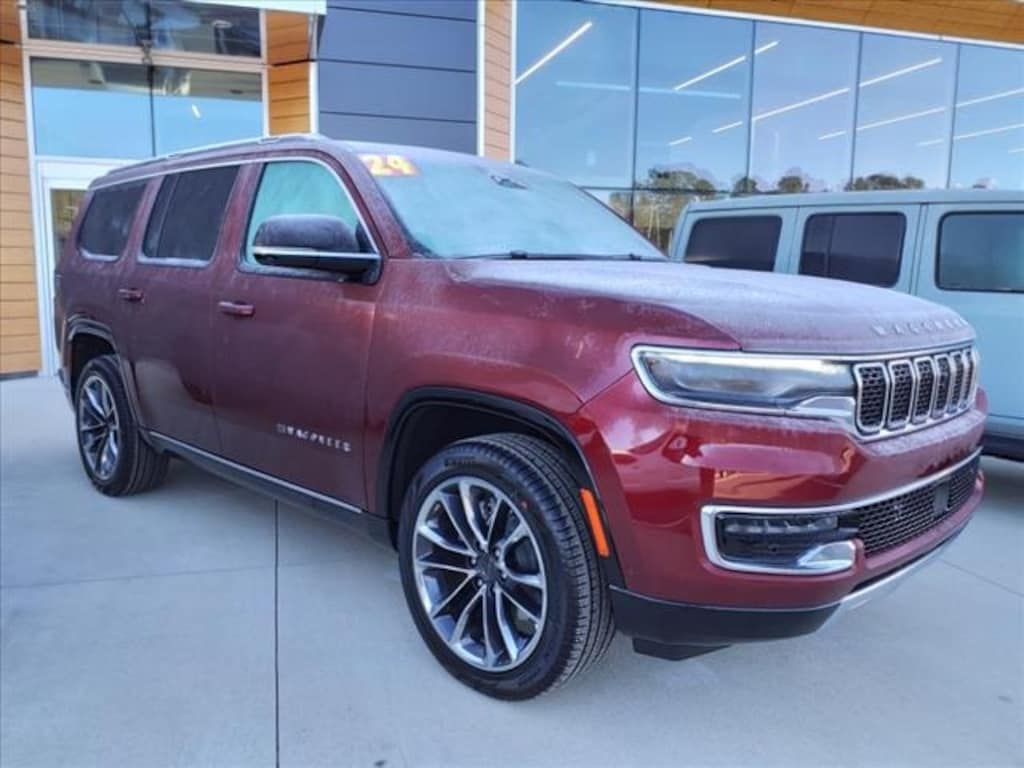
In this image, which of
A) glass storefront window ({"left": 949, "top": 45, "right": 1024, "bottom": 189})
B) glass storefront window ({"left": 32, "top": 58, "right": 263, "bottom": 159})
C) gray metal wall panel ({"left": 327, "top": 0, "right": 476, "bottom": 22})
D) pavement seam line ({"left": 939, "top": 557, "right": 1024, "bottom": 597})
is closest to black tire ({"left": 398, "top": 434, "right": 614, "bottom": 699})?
pavement seam line ({"left": 939, "top": 557, "right": 1024, "bottom": 597})

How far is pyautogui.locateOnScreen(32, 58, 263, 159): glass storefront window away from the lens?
9.35 meters

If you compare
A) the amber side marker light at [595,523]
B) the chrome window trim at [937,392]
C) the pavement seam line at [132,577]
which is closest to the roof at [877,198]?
the chrome window trim at [937,392]

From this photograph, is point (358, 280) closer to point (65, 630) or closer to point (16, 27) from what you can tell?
point (65, 630)

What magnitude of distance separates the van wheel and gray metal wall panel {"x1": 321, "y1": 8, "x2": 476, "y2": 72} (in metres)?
5.60

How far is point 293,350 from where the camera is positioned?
328cm

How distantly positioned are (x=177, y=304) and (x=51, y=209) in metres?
6.88

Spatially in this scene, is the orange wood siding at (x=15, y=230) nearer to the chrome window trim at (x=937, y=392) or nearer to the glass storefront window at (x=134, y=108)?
the glass storefront window at (x=134, y=108)

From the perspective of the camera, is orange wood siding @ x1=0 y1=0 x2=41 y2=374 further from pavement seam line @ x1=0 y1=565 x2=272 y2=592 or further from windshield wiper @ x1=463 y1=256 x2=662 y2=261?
windshield wiper @ x1=463 y1=256 x2=662 y2=261

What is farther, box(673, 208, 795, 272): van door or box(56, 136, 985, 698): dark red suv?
box(673, 208, 795, 272): van door

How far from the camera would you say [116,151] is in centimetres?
959

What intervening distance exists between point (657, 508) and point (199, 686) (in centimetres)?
175

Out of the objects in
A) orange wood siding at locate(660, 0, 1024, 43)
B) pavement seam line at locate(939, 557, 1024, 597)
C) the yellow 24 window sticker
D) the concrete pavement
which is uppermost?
orange wood siding at locate(660, 0, 1024, 43)

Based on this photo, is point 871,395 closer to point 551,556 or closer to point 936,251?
point 551,556

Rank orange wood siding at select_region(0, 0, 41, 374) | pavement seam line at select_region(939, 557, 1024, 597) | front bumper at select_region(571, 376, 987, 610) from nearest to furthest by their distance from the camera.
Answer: front bumper at select_region(571, 376, 987, 610) < pavement seam line at select_region(939, 557, 1024, 597) < orange wood siding at select_region(0, 0, 41, 374)
